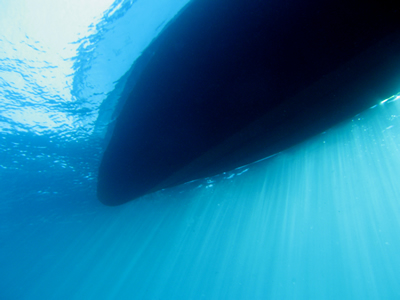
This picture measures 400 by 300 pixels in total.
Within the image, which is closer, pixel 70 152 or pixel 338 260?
pixel 70 152

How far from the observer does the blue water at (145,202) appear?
5.41 metres

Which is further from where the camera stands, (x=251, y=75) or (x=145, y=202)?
(x=145, y=202)

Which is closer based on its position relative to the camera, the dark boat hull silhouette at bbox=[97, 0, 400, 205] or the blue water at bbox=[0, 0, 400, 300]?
the dark boat hull silhouette at bbox=[97, 0, 400, 205]

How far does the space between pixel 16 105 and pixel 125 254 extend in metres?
39.4

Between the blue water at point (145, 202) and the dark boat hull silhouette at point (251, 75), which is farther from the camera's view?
the blue water at point (145, 202)

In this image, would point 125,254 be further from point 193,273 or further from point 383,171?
point 383,171

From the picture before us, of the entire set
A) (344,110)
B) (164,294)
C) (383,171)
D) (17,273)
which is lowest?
(17,273)

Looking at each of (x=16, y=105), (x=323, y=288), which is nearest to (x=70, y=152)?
(x=16, y=105)

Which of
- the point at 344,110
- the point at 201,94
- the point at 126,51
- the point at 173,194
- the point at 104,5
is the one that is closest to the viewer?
the point at 104,5

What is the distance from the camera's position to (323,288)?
52938 millimetres

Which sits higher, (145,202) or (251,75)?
(145,202)

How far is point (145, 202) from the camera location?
66.1 feet

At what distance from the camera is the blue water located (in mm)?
5410

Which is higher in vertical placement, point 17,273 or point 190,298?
point 190,298
